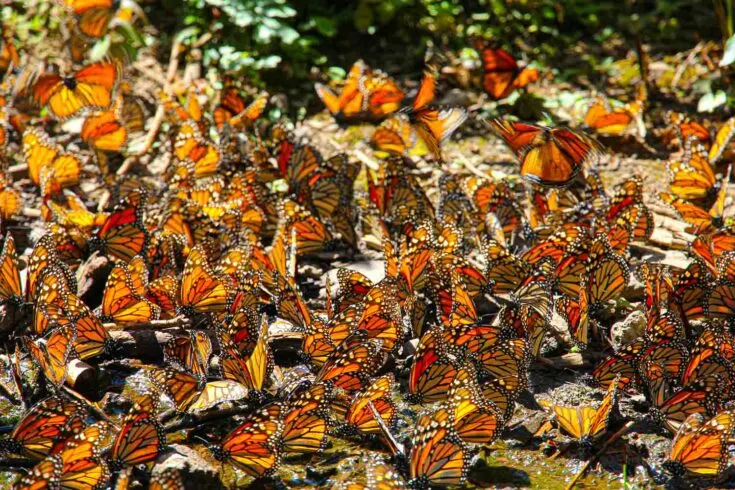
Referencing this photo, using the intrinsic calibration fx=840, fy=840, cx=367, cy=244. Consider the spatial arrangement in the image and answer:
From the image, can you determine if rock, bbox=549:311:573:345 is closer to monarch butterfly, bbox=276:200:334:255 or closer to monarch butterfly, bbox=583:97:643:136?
monarch butterfly, bbox=276:200:334:255

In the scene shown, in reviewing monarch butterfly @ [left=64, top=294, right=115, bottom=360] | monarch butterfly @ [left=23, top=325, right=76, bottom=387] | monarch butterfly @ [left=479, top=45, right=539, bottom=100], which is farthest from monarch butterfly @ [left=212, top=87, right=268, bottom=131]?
monarch butterfly @ [left=23, top=325, right=76, bottom=387]

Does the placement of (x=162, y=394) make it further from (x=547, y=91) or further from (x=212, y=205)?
(x=547, y=91)

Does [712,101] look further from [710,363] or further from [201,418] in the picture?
[201,418]

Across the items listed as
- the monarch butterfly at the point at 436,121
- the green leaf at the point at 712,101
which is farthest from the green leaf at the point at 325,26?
the green leaf at the point at 712,101

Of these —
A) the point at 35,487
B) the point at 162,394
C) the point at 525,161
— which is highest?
the point at 525,161

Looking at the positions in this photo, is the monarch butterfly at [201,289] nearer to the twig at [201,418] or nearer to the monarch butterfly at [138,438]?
the twig at [201,418]

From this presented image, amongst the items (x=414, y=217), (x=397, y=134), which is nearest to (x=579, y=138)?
(x=414, y=217)

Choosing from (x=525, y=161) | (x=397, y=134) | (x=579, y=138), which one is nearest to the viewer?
(x=579, y=138)
